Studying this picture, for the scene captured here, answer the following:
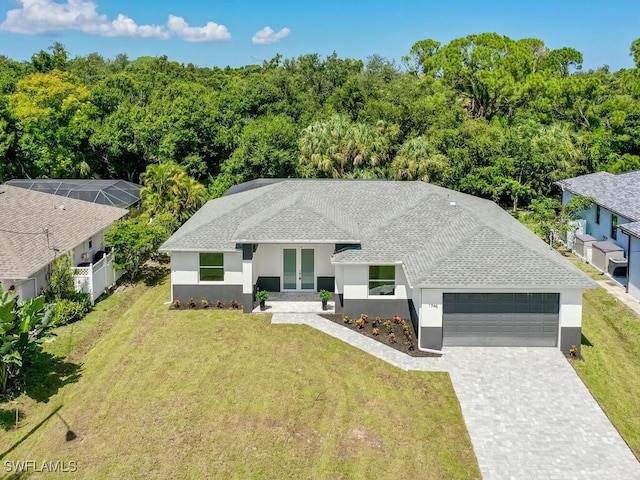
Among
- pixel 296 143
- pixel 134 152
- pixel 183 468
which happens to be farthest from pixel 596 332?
pixel 134 152

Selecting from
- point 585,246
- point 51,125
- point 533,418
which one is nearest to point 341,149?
point 585,246

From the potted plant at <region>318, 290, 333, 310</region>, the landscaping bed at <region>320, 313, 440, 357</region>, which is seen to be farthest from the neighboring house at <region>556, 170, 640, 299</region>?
the potted plant at <region>318, 290, 333, 310</region>

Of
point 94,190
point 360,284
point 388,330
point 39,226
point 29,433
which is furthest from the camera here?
point 94,190

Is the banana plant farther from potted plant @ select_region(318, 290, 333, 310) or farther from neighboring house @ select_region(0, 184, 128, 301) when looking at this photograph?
potted plant @ select_region(318, 290, 333, 310)

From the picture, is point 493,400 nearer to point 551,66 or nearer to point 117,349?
point 117,349

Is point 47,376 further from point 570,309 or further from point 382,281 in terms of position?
point 570,309

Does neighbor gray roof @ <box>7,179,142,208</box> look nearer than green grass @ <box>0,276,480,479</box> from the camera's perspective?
No

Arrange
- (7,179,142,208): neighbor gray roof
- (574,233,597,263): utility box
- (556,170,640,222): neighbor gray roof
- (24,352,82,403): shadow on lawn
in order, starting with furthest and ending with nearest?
(7,179,142,208): neighbor gray roof < (574,233,597,263): utility box < (556,170,640,222): neighbor gray roof < (24,352,82,403): shadow on lawn

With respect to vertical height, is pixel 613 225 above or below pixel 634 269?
above
